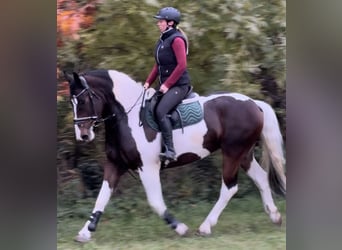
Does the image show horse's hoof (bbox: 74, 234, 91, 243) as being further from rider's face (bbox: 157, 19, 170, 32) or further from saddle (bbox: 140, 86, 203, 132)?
rider's face (bbox: 157, 19, 170, 32)

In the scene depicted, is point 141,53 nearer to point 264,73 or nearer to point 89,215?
point 264,73

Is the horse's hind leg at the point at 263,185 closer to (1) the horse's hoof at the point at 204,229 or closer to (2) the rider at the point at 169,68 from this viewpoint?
(1) the horse's hoof at the point at 204,229

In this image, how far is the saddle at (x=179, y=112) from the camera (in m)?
5.45

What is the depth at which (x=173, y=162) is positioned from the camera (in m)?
5.49

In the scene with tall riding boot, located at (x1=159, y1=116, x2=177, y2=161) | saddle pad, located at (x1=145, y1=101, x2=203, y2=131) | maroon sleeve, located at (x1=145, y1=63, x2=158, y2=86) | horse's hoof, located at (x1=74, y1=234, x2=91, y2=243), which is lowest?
horse's hoof, located at (x1=74, y1=234, x2=91, y2=243)

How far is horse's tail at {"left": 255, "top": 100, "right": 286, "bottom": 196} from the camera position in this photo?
552 cm

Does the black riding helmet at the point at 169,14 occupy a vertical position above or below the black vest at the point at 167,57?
above

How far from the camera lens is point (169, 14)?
5406 millimetres

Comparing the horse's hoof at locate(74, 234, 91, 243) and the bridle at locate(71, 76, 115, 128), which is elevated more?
the bridle at locate(71, 76, 115, 128)

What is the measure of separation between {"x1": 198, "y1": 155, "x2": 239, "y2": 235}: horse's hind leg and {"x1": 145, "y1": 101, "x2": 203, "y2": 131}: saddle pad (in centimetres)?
43

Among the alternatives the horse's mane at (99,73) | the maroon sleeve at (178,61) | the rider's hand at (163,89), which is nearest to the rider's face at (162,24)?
the maroon sleeve at (178,61)

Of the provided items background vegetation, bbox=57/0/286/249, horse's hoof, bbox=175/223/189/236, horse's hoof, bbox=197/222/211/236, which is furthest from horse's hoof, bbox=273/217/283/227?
horse's hoof, bbox=175/223/189/236

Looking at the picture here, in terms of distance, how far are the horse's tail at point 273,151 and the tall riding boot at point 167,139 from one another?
783 mm
